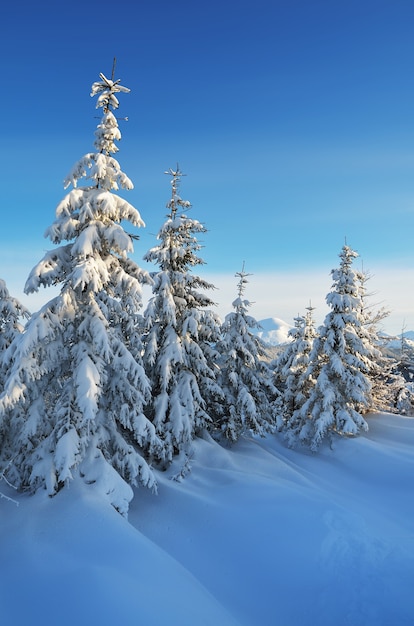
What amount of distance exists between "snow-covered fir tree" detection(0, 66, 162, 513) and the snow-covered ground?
1.18m

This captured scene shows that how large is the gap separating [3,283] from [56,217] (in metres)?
7.93

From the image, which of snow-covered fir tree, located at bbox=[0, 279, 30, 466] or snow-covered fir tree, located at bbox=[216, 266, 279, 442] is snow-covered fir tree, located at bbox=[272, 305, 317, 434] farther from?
snow-covered fir tree, located at bbox=[0, 279, 30, 466]

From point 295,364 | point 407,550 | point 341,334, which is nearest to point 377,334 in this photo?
point 295,364

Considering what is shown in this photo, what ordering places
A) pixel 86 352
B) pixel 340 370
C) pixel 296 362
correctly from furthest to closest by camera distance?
pixel 296 362 < pixel 340 370 < pixel 86 352

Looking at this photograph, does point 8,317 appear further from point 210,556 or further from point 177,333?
point 210,556

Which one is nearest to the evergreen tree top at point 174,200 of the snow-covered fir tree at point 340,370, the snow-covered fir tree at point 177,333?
the snow-covered fir tree at point 177,333

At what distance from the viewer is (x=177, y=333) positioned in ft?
62.3

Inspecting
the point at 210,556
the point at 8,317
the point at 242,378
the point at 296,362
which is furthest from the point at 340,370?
the point at 8,317

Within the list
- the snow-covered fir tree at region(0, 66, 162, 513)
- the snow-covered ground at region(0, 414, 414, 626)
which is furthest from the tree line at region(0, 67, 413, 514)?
the snow-covered ground at region(0, 414, 414, 626)

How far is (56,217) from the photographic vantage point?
11.4 m

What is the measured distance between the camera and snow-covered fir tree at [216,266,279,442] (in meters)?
21.8

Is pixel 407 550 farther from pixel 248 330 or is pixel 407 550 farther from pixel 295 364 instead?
pixel 295 364

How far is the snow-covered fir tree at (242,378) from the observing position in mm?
21828

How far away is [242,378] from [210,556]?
12.2 m
